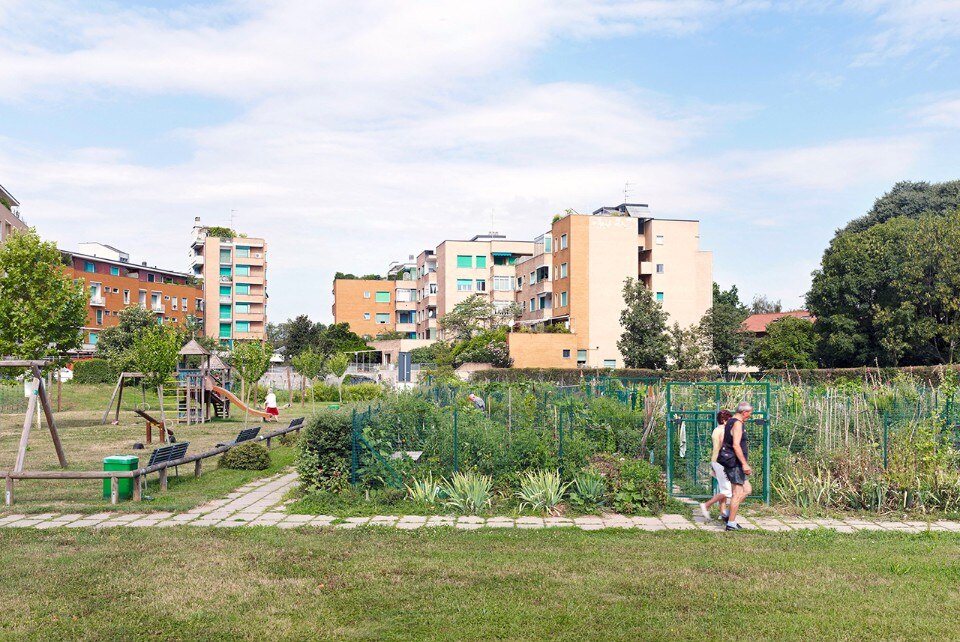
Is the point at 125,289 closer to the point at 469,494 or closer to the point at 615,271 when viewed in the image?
the point at 615,271

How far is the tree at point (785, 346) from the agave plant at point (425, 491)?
175ft

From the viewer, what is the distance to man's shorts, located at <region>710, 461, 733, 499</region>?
10797mm

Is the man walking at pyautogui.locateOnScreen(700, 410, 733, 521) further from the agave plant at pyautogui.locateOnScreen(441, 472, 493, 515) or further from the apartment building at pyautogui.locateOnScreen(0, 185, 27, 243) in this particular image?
the apartment building at pyautogui.locateOnScreen(0, 185, 27, 243)

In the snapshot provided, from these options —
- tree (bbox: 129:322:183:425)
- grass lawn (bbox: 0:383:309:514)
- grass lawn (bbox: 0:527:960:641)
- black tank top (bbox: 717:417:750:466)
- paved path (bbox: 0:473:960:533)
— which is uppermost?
tree (bbox: 129:322:183:425)

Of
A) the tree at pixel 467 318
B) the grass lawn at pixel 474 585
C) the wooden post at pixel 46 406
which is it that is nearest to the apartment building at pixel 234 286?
the tree at pixel 467 318

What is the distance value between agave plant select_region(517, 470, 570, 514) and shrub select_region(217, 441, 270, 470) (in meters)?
7.05

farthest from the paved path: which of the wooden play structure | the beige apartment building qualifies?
the beige apartment building

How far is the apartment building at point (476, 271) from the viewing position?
292ft

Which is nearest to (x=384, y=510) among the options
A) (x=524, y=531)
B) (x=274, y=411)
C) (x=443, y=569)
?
(x=524, y=531)

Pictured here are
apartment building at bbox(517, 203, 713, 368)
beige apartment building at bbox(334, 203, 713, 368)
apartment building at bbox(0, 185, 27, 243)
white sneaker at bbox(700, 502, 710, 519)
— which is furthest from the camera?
apartment building at bbox(517, 203, 713, 368)

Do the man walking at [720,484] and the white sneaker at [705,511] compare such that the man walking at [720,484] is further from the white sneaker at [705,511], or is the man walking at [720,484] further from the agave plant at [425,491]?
the agave plant at [425,491]

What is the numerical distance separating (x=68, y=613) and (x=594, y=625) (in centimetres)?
436

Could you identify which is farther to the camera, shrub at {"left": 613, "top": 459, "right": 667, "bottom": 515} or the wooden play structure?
the wooden play structure

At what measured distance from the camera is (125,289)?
8425cm
